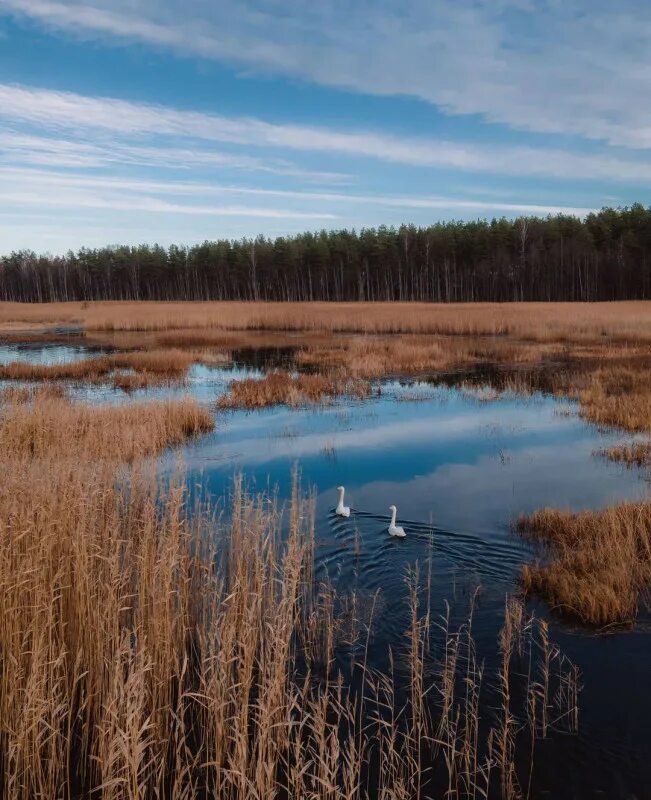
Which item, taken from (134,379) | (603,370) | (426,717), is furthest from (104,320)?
(426,717)

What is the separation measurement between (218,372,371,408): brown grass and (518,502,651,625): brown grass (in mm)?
11172

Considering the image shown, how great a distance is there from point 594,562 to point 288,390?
13886 mm

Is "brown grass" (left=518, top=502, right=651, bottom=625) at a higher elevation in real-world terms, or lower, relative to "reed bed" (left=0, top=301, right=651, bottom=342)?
lower

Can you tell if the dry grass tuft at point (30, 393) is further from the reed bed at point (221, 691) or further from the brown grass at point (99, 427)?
the reed bed at point (221, 691)

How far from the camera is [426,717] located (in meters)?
4.92

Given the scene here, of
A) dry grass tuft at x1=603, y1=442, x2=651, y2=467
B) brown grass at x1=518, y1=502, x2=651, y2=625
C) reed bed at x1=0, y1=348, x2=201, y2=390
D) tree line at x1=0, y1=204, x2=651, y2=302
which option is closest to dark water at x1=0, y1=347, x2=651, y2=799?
brown grass at x1=518, y1=502, x2=651, y2=625

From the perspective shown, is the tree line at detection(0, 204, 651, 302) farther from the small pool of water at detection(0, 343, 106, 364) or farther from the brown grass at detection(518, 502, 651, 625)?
the brown grass at detection(518, 502, 651, 625)

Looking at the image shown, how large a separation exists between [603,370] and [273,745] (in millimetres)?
21460

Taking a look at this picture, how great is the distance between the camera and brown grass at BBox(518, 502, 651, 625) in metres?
6.50

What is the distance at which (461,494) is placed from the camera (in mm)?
10859

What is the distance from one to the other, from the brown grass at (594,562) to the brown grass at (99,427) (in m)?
6.45

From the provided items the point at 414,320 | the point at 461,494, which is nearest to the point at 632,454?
the point at 461,494

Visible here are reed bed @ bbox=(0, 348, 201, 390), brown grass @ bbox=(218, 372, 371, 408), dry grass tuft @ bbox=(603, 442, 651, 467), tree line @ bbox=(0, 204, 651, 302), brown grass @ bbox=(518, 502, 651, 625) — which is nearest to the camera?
brown grass @ bbox=(518, 502, 651, 625)

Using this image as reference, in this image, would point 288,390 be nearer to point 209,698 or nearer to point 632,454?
point 632,454
